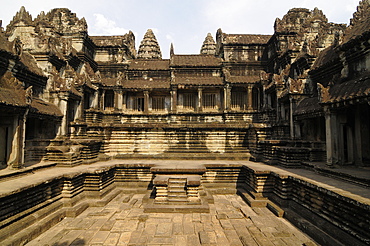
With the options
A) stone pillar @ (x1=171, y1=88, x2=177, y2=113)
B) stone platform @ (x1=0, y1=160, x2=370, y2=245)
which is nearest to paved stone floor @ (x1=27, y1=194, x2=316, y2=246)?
stone platform @ (x1=0, y1=160, x2=370, y2=245)

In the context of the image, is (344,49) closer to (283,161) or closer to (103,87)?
(283,161)

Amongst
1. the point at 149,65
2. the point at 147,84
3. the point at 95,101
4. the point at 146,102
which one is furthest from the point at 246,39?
the point at 95,101

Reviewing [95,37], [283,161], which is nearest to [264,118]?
[283,161]

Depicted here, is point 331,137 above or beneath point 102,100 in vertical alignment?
beneath

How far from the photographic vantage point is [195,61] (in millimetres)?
25109

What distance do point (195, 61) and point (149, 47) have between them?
71.7 ft

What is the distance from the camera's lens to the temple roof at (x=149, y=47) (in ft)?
140

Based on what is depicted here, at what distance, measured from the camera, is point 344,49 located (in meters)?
9.56

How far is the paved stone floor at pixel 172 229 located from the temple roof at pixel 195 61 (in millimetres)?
19525

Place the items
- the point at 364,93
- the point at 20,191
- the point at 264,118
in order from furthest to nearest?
the point at 264,118
the point at 364,93
the point at 20,191

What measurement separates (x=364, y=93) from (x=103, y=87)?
22141 millimetres

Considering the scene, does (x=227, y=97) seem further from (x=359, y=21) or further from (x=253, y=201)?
(x=253, y=201)

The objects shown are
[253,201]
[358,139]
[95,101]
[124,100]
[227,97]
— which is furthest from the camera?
[124,100]

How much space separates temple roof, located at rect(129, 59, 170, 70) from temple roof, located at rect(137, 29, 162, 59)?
56.9 ft
